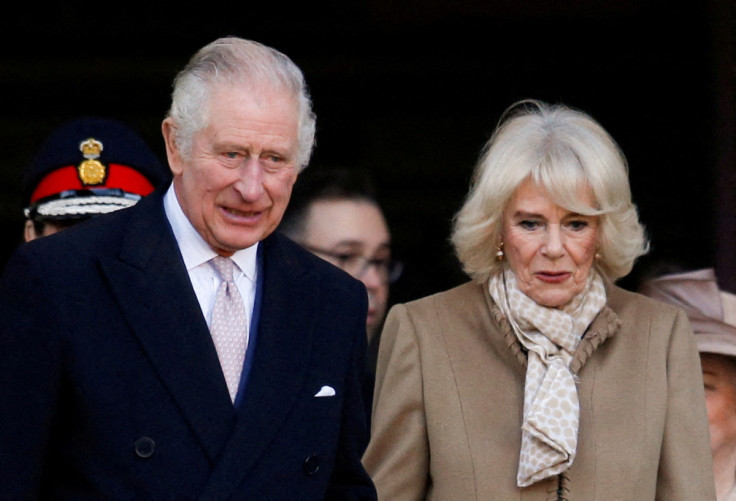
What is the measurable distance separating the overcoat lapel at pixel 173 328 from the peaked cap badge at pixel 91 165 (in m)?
0.98

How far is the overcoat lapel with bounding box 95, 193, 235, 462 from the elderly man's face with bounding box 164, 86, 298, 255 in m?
0.12

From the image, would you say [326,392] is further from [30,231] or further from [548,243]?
[30,231]

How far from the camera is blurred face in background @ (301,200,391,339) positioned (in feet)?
13.6

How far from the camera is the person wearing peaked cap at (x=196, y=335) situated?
2496mm

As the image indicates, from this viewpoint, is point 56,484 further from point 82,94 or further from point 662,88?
point 662,88

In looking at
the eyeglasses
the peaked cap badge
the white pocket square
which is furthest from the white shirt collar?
the eyeglasses

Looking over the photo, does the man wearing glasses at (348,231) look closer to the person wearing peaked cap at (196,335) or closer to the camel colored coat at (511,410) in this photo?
the camel colored coat at (511,410)

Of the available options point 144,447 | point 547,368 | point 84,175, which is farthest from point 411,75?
point 144,447

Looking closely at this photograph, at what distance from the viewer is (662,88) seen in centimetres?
640

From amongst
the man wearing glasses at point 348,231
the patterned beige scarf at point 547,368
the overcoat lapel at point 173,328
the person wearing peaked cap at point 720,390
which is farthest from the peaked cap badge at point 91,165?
the person wearing peaked cap at point 720,390

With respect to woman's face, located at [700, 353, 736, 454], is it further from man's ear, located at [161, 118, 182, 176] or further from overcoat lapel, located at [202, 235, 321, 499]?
man's ear, located at [161, 118, 182, 176]

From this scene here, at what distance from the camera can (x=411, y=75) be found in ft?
21.4

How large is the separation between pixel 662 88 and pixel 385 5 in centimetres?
140

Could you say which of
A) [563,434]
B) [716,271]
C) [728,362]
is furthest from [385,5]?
[563,434]
